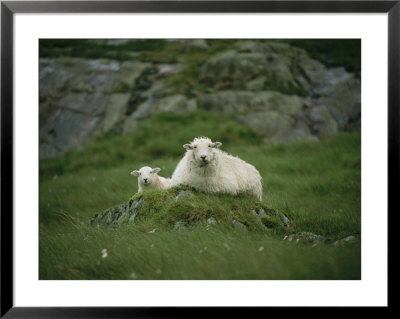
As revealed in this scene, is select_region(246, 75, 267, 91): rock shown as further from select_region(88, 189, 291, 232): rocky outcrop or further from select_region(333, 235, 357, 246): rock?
select_region(333, 235, 357, 246): rock

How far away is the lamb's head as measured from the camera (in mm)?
8117

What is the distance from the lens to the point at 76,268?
7.03 m

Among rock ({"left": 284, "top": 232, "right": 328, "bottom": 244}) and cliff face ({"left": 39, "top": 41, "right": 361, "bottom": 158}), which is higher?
cliff face ({"left": 39, "top": 41, "right": 361, "bottom": 158})

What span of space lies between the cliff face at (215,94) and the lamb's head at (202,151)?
6.39 metres

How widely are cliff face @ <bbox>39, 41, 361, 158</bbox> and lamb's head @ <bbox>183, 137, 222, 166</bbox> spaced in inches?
252

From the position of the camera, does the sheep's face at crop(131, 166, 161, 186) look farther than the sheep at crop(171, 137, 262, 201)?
Yes

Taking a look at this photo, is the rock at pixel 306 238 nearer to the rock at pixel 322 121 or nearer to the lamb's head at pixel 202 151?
the lamb's head at pixel 202 151

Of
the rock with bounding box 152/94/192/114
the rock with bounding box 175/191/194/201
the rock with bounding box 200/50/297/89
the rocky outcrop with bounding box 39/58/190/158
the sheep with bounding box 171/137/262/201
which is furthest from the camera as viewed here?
the rock with bounding box 152/94/192/114

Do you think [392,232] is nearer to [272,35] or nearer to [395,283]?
[395,283]

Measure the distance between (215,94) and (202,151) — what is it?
11.3 meters

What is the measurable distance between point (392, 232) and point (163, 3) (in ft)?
18.2

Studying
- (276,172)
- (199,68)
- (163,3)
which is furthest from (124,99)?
(163,3)

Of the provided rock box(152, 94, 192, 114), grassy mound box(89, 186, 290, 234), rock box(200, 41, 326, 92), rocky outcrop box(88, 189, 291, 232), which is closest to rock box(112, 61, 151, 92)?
rock box(152, 94, 192, 114)

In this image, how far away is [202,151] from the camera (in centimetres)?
816
